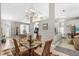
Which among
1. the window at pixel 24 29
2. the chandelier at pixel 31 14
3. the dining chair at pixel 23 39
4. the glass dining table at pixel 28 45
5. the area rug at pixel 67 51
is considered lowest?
the area rug at pixel 67 51

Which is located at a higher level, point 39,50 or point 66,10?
point 66,10

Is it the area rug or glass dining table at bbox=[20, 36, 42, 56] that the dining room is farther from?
the area rug

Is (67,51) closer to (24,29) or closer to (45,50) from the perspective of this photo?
(45,50)

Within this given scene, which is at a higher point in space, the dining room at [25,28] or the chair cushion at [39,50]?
the dining room at [25,28]

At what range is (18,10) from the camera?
2.01 metres

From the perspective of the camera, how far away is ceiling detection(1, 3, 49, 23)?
2.01 metres

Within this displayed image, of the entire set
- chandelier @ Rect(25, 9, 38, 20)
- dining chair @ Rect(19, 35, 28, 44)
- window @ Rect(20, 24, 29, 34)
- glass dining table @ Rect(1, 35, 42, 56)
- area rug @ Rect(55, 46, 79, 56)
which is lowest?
area rug @ Rect(55, 46, 79, 56)

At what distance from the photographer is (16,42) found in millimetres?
2016

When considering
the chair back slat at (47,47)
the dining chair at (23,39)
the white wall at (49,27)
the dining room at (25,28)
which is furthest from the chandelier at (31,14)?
the chair back slat at (47,47)

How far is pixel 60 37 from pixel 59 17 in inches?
14.4

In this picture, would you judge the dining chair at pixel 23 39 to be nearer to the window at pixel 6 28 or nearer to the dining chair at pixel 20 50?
the dining chair at pixel 20 50

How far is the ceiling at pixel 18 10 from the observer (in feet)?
6.59

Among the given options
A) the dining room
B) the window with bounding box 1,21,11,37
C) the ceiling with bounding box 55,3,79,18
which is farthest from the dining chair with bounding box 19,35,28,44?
the ceiling with bounding box 55,3,79,18

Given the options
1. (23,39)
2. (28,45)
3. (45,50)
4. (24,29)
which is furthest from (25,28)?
(45,50)
